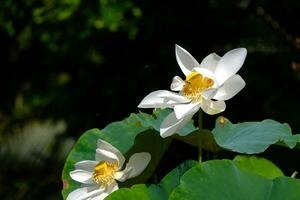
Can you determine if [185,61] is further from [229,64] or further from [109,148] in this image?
[109,148]

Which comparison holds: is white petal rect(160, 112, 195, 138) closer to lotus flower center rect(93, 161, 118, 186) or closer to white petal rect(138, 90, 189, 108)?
white petal rect(138, 90, 189, 108)

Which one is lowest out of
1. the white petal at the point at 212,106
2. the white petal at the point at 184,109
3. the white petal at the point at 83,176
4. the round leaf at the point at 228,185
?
the white petal at the point at 83,176

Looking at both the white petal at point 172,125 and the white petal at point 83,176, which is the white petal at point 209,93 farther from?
the white petal at point 83,176

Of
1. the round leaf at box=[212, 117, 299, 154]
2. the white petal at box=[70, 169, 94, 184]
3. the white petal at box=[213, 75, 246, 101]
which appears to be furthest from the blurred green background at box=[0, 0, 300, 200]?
the white petal at box=[213, 75, 246, 101]

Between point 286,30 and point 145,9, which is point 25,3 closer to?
point 145,9

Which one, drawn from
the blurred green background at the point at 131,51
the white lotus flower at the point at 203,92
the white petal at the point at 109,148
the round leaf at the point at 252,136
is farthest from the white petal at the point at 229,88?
the blurred green background at the point at 131,51

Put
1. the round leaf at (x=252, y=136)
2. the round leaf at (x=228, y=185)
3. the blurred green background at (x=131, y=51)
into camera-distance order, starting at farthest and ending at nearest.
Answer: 1. the blurred green background at (x=131, y=51)
2. the round leaf at (x=252, y=136)
3. the round leaf at (x=228, y=185)

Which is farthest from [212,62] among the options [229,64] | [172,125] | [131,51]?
[131,51]
